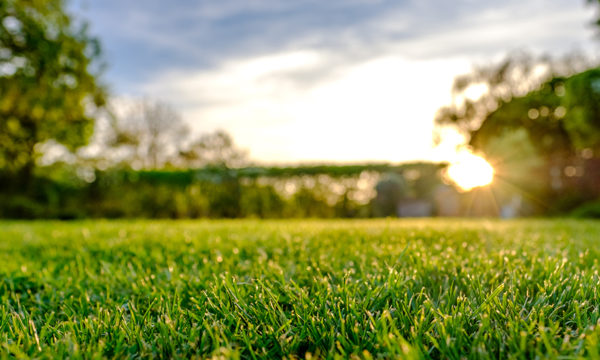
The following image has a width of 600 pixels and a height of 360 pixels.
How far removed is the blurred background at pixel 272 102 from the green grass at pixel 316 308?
4.92 m

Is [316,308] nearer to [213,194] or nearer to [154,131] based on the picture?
[213,194]

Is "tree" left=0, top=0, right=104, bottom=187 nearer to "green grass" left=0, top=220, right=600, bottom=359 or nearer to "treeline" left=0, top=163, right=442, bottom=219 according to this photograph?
"treeline" left=0, top=163, right=442, bottom=219

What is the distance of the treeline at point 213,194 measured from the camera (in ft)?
40.7

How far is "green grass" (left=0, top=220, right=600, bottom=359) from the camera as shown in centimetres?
107

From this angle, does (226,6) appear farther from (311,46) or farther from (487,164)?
(487,164)

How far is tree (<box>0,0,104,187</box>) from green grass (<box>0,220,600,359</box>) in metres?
14.9

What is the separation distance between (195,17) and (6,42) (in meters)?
11.4

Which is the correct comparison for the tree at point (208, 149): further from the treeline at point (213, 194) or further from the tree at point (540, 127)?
the tree at point (540, 127)

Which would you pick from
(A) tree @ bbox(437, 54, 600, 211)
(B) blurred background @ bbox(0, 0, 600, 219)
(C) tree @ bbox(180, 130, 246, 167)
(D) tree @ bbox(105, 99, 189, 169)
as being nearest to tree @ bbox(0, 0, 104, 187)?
(B) blurred background @ bbox(0, 0, 600, 219)

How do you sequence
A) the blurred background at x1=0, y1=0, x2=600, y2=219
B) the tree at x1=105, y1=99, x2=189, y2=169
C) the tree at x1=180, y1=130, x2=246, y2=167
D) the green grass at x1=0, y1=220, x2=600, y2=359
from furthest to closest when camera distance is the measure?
the tree at x1=105, y1=99, x2=189, y2=169
the tree at x1=180, y1=130, x2=246, y2=167
the blurred background at x1=0, y1=0, x2=600, y2=219
the green grass at x1=0, y1=220, x2=600, y2=359

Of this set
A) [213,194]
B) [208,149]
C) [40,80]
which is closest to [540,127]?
[213,194]

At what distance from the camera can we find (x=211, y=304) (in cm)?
143

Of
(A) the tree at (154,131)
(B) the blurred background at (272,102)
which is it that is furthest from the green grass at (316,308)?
(A) the tree at (154,131)

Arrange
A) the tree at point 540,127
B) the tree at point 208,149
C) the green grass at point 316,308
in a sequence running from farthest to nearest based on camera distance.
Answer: the tree at point 208,149 → the tree at point 540,127 → the green grass at point 316,308
